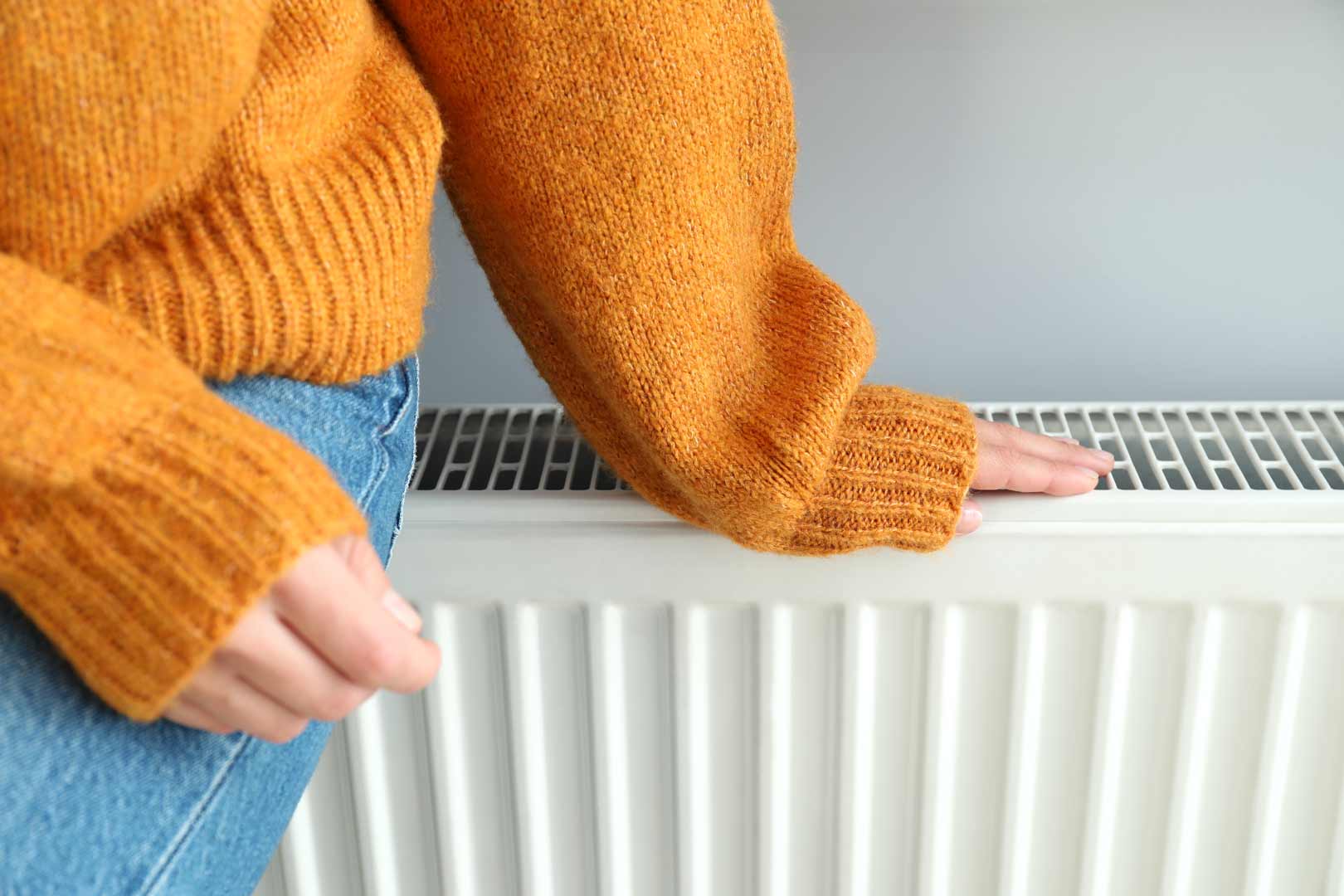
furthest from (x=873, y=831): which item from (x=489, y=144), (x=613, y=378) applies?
(x=489, y=144)

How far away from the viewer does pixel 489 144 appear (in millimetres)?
490

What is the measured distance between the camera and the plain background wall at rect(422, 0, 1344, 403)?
70 cm

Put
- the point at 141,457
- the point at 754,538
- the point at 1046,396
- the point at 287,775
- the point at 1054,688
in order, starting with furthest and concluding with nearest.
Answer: the point at 1046,396
the point at 1054,688
the point at 754,538
the point at 287,775
the point at 141,457

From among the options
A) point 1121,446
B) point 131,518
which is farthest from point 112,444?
point 1121,446

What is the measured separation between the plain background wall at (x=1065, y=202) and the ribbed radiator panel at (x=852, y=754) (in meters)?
0.21

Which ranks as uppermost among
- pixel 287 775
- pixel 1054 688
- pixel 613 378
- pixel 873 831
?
pixel 613 378

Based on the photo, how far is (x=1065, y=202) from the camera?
746mm

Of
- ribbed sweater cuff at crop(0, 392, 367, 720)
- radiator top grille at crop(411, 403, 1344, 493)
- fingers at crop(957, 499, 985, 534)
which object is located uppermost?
ribbed sweater cuff at crop(0, 392, 367, 720)

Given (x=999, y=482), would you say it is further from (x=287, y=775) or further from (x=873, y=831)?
(x=287, y=775)

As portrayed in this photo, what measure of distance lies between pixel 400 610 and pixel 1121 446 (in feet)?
1.44

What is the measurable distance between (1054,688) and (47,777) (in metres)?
0.51

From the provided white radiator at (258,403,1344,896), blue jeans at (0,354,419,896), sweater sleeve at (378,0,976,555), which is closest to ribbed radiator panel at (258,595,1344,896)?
white radiator at (258,403,1344,896)

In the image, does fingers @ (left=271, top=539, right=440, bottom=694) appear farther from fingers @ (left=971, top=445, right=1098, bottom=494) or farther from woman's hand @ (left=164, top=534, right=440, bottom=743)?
fingers @ (left=971, top=445, right=1098, bottom=494)

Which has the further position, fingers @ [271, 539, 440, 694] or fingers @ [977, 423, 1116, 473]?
fingers @ [977, 423, 1116, 473]
